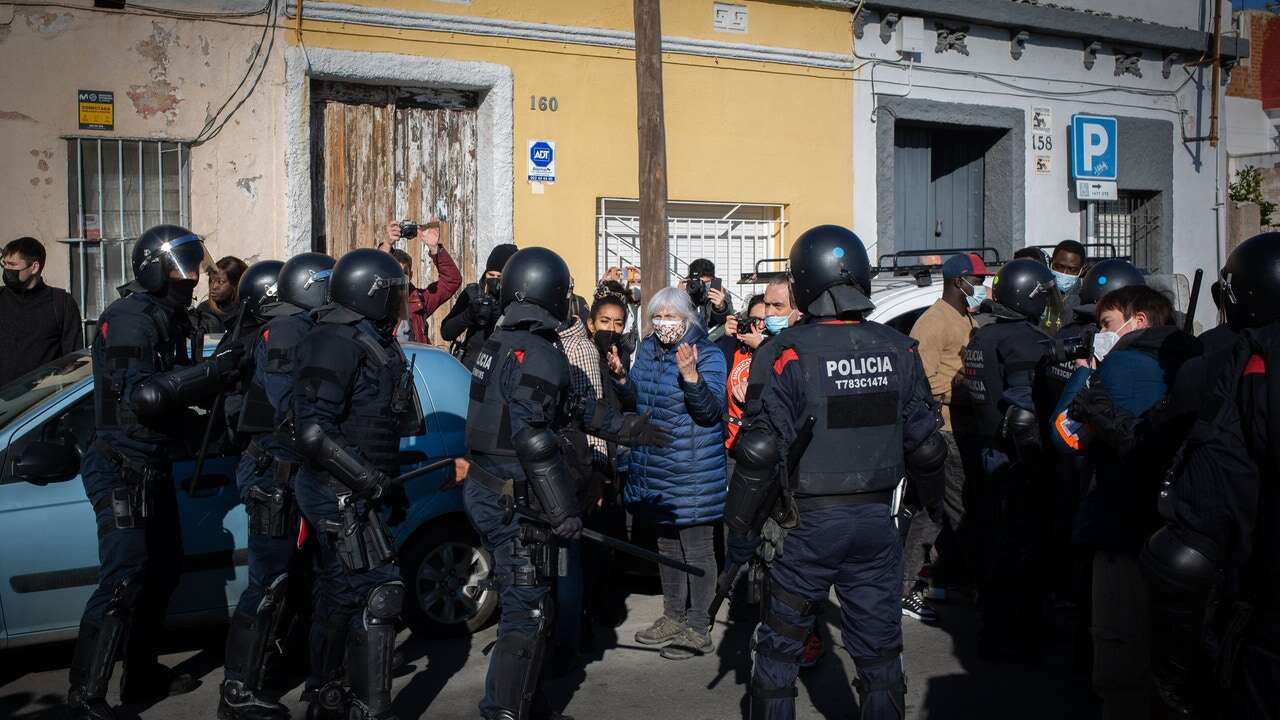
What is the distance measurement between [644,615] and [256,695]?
8.24ft

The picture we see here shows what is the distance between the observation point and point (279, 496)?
15.8 ft

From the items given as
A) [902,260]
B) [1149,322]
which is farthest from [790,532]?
[902,260]

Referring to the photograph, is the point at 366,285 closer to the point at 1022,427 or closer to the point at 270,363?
the point at 270,363

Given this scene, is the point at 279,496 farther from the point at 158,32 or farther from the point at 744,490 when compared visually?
the point at 158,32

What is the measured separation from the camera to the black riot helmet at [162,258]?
5086 mm

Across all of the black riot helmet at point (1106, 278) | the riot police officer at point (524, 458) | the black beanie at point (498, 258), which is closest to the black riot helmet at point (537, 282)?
the riot police officer at point (524, 458)

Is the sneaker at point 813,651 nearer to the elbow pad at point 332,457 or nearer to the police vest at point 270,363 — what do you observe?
the elbow pad at point 332,457

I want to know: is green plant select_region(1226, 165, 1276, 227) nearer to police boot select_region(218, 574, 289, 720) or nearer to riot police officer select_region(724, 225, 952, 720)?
riot police officer select_region(724, 225, 952, 720)

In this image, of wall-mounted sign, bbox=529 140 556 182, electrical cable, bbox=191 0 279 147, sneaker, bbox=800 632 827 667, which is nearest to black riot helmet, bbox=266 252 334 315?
sneaker, bbox=800 632 827 667

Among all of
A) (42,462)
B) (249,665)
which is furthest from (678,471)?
(42,462)

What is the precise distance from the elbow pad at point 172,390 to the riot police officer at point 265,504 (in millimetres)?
196

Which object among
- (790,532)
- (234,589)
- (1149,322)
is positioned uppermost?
(1149,322)

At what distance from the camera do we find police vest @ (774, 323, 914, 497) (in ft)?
13.5

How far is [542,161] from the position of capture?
11.1 m
